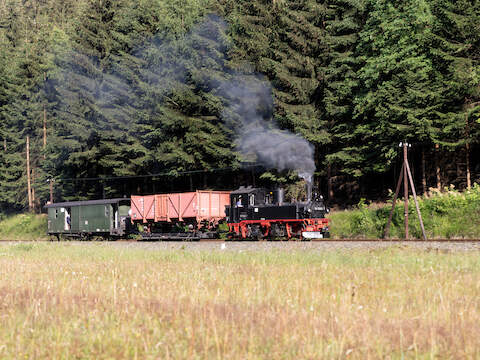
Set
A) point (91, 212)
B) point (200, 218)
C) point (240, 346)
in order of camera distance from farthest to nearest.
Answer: point (91, 212), point (200, 218), point (240, 346)

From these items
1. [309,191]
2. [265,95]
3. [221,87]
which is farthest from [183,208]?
[221,87]

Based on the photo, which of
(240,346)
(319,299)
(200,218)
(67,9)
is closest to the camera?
(240,346)

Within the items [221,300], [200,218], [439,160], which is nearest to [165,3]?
[200,218]

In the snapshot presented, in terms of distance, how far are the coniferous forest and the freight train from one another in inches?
187

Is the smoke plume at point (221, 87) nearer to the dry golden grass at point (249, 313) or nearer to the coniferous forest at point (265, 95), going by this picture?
the coniferous forest at point (265, 95)

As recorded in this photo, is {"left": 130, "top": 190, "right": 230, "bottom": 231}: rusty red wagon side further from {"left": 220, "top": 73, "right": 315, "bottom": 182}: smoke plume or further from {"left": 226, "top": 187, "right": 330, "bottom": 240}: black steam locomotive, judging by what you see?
{"left": 220, "top": 73, "right": 315, "bottom": 182}: smoke plume

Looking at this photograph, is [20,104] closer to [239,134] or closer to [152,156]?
[152,156]

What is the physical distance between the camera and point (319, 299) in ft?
24.2

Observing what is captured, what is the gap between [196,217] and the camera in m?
28.9

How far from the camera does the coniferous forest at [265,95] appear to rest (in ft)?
96.3

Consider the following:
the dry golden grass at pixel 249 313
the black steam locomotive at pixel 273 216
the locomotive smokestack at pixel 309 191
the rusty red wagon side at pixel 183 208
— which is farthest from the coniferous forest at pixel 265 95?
the dry golden grass at pixel 249 313

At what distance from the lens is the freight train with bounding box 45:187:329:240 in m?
24.5

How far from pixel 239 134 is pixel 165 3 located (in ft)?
57.8

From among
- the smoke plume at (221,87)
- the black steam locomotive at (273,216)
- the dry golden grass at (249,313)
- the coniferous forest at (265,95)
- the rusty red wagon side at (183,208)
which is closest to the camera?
the dry golden grass at (249,313)
